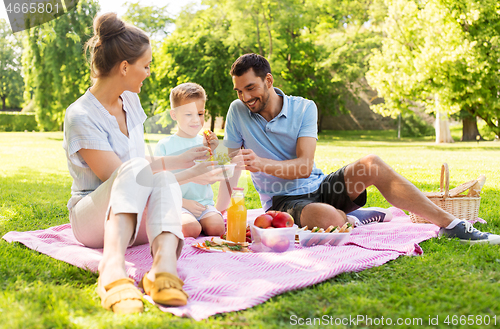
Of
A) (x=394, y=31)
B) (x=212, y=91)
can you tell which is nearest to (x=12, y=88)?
(x=212, y=91)

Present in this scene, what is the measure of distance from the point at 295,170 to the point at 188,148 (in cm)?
83

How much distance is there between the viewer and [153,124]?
2689 mm

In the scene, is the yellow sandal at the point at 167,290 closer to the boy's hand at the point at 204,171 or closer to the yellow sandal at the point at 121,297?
the yellow sandal at the point at 121,297

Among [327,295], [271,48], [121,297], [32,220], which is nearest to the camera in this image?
[121,297]

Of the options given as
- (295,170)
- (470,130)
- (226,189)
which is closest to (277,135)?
(295,170)

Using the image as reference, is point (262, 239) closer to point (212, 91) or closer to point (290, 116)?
point (290, 116)

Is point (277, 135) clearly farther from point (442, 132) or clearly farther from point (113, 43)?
point (442, 132)

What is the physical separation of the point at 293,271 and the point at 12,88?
49353 millimetres

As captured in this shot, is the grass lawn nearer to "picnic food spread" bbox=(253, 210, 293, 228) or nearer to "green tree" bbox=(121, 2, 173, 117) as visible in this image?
"picnic food spread" bbox=(253, 210, 293, 228)

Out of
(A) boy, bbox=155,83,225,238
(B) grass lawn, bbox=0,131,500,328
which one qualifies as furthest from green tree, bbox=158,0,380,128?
(B) grass lawn, bbox=0,131,500,328

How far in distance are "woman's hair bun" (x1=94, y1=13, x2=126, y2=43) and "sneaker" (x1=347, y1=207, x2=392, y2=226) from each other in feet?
7.97

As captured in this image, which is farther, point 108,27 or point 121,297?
point 108,27

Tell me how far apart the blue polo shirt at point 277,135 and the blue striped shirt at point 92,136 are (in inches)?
36.4

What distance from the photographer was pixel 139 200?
211cm
